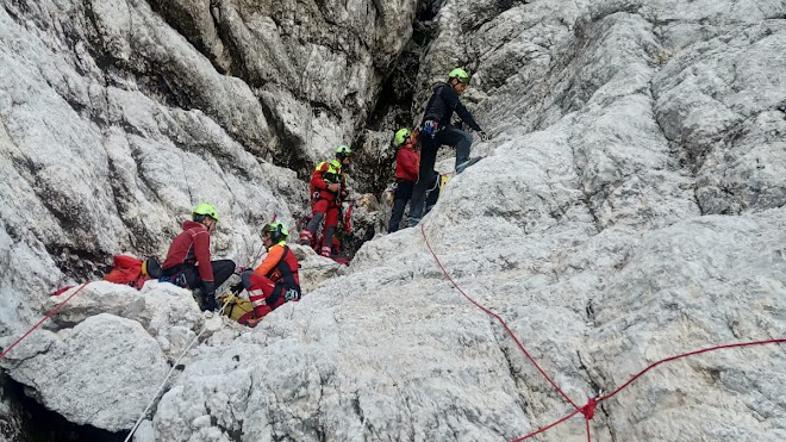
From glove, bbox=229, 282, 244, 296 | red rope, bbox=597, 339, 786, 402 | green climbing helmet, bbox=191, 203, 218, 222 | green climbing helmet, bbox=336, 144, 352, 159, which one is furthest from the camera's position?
green climbing helmet, bbox=336, 144, 352, 159

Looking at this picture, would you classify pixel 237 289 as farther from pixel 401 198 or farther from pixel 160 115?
pixel 160 115

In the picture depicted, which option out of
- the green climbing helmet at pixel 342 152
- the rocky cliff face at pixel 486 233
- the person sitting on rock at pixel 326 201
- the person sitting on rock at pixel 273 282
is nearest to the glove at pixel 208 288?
the person sitting on rock at pixel 273 282

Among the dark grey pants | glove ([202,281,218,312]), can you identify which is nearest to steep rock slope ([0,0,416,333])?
glove ([202,281,218,312])

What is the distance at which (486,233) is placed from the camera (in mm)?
7852

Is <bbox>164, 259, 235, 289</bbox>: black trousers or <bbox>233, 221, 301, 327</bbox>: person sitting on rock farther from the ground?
<bbox>164, 259, 235, 289</bbox>: black trousers

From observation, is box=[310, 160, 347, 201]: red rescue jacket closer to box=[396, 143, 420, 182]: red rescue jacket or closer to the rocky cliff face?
the rocky cliff face

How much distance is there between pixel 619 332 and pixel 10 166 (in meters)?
8.14

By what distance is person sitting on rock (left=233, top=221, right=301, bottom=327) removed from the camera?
9.27 meters

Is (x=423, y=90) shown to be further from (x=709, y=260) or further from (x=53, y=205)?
(x=709, y=260)

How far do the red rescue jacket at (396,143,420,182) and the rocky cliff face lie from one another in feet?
5.03

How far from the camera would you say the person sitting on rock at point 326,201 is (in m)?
14.1

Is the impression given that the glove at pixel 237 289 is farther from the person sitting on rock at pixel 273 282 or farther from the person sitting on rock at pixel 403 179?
the person sitting on rock at pixel 403 179

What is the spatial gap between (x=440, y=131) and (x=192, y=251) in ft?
17.9

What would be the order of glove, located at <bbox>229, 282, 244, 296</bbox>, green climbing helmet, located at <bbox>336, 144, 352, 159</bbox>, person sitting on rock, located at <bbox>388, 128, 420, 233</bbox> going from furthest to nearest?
green climbing helmet, located at <bbox>336, 144, 352, 159</bbox> < person sitting on rock, located at <bbox>388, 128, 420, 233</bbox> < glove, located at <bbox>229, 282, 244, 296</bbox>
